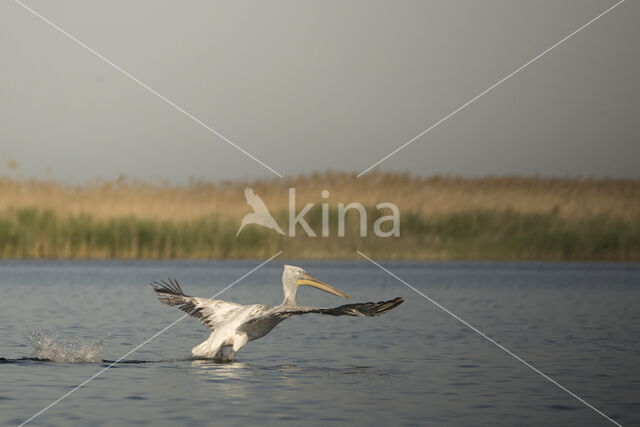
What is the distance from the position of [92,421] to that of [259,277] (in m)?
13.8

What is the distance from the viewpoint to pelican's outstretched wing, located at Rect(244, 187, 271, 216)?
23109mm

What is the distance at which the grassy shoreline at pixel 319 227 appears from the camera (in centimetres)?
2167

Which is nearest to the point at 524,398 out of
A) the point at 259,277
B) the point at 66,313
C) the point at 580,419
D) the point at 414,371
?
the point at 580,419

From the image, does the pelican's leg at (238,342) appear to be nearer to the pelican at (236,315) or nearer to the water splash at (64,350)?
the pelican at (236,315)

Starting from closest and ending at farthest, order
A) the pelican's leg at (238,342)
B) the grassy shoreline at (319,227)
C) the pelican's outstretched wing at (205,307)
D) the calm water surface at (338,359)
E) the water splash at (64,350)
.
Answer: the calm water surface at (338,359)
the pelican's leg at (238,342)
the water splash at (64,350)
the pelican's outstretched wing at (205,307)
the grassy shoreline at (319,227)

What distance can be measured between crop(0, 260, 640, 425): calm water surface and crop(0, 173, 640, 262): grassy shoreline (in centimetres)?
199

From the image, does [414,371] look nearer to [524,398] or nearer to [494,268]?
[524,398]

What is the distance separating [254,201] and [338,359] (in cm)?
1335

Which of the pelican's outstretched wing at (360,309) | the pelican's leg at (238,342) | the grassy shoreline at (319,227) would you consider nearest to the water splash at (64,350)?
the pelican's leg at (238,342)

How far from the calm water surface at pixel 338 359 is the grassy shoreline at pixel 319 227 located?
1992 mm

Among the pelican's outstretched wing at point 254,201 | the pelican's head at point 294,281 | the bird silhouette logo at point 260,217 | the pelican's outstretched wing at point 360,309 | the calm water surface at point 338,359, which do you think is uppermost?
the pelican's outstretched wing at point 254,201

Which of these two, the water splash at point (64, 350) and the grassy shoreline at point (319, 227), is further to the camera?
the grassy shoreline at point (319, 227)

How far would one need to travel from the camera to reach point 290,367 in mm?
9992

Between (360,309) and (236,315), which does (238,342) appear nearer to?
(236,315)
